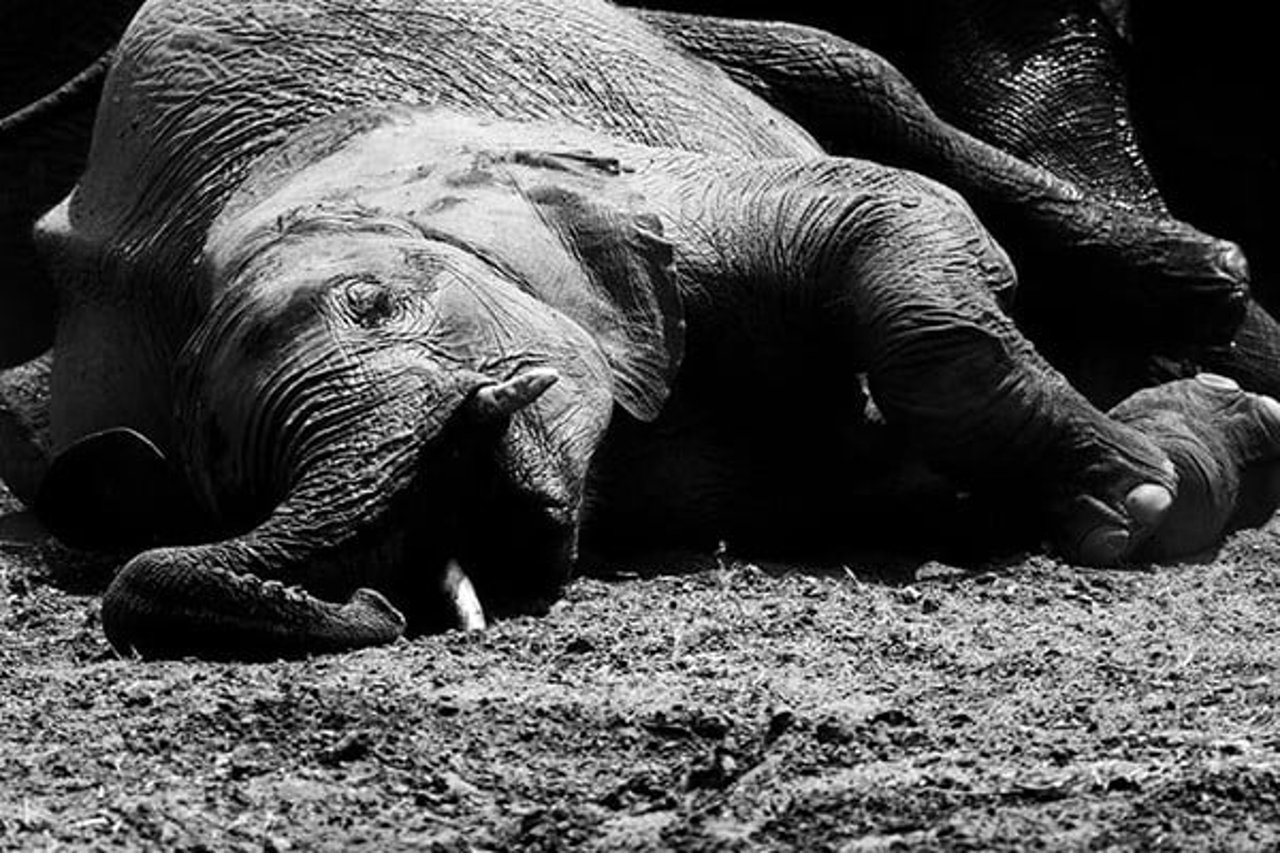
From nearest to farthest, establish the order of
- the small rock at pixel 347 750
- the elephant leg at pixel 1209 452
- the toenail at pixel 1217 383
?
1. the small rock at pixel 347 750
2. the elephant leg at pixel 1209 452
3. the toenail at pixel 1217 383

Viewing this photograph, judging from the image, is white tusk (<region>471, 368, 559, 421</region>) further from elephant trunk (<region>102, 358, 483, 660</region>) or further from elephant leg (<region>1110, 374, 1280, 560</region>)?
elephant leg (<region>1110, 374, 1280, 560</region>)

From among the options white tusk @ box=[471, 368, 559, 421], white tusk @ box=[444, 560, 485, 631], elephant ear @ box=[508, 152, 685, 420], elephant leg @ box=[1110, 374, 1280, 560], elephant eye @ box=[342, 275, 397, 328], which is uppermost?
elephant eye @ box=[342, 275, 397, 328]

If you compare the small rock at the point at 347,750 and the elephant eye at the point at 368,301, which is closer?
the small rock at the point at 347,750

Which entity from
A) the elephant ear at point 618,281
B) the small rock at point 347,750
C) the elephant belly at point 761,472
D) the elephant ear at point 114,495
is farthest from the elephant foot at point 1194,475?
the small rock at point 347,750

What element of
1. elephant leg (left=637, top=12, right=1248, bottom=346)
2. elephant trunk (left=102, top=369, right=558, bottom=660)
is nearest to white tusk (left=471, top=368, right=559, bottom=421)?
elephant trunk (left=102, top=369, right=558, bottom=660)

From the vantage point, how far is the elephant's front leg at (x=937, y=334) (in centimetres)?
678

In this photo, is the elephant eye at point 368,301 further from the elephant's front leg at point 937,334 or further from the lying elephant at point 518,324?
the elephant's front leg at point 937,334

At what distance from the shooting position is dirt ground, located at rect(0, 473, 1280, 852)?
421 cm

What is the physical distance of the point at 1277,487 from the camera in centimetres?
754

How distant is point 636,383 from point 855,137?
1946mm

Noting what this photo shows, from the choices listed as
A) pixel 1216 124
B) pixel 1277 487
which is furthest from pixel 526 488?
pixel 1216 124

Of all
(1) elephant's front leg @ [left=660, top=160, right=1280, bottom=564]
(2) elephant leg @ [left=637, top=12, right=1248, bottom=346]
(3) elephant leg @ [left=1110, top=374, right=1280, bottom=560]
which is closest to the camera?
(1) elephant's front leg @ [left=660, top=160, right=1280, bottom=564]

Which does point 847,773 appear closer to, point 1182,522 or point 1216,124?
point 1182,522

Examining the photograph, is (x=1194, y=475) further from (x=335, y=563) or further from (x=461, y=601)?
(x=335, y=563)
